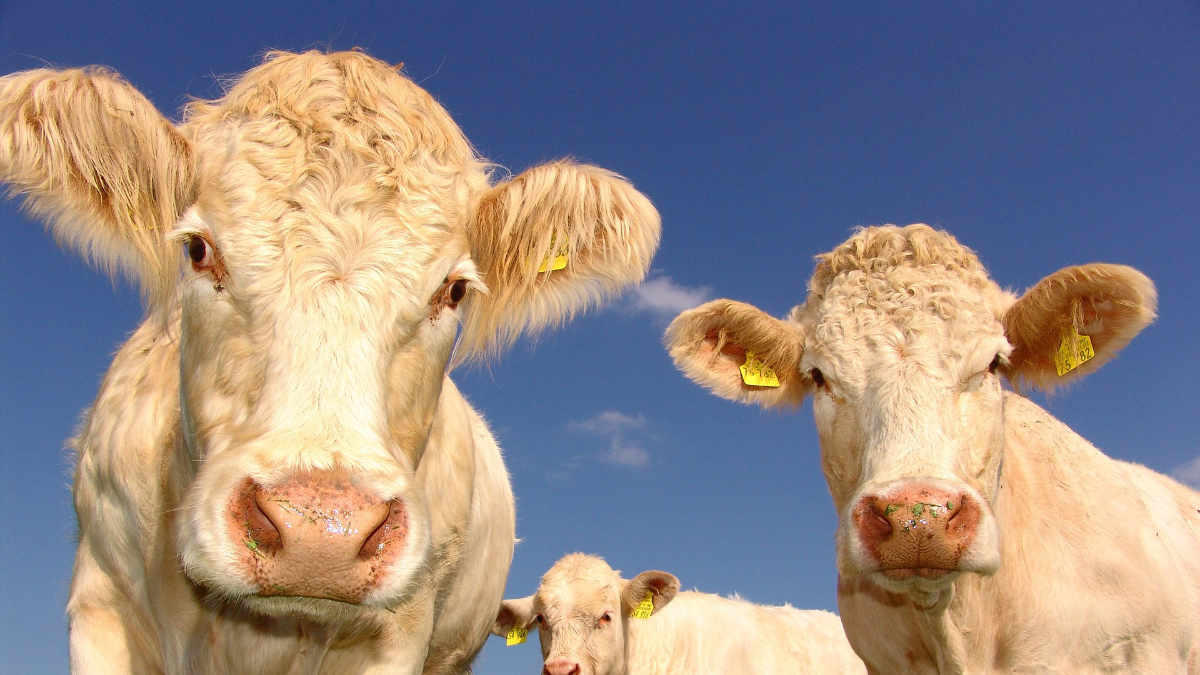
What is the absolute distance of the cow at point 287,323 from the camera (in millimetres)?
2674

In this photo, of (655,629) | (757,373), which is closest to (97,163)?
(757,373)

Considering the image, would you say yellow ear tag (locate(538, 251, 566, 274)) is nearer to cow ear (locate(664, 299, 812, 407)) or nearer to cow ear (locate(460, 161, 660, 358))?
cow ear (locate(460, 161, 660, 358))

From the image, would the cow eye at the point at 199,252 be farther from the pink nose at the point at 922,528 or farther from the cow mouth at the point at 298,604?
the pink nose at the point at 922,528

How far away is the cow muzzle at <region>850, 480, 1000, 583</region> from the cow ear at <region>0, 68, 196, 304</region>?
9.91 ft

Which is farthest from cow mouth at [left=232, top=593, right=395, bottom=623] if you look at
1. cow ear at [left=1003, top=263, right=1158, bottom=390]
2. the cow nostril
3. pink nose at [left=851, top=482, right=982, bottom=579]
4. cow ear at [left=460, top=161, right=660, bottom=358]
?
cow ear at [left=1003, top=263, right=1158, bottom=390]

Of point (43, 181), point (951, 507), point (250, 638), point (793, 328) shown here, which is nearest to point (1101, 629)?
point (951, 507)

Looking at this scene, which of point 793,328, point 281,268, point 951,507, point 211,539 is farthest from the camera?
point 793,328

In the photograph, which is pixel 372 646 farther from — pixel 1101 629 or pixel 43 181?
pixel 1101 629

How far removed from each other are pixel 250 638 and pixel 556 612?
22.5 ft

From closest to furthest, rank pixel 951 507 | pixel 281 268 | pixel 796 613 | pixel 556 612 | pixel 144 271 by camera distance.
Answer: pixel 281 268
pixel 144 271
pixel 951 507
pixel 556 612
pixel 796 613

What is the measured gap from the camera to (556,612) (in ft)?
33.3

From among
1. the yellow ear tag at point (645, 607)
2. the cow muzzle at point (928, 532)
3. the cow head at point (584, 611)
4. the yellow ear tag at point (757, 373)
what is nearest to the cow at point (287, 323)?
the cow muzzle at point (928, 532)

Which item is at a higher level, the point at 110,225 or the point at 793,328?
the point at 793,328

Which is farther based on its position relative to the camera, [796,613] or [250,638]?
[796,613]
